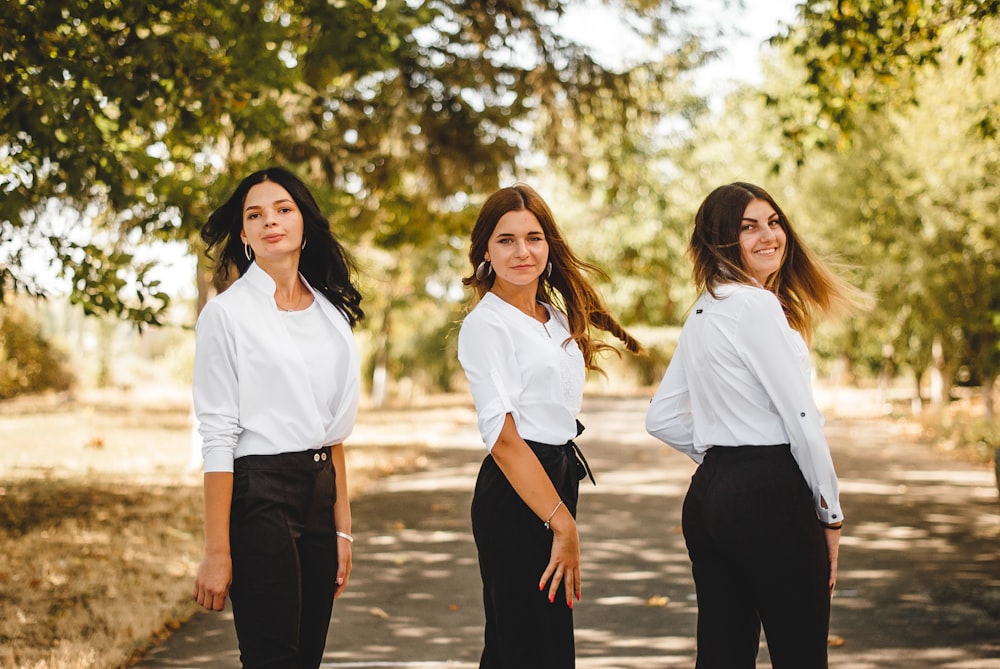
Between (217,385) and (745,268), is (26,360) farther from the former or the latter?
(745,268)

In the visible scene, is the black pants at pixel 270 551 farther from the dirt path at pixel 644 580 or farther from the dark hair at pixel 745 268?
the dirt path at pixel 644 580

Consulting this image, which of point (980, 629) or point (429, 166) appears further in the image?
point (429, 166)

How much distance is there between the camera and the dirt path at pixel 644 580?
5.50m

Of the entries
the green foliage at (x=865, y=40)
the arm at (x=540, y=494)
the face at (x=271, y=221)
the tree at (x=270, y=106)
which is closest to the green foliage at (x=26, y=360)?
the tree at (x=270, y=106)

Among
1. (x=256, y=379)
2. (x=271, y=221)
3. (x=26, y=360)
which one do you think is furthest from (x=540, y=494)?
(x=26, y=360)

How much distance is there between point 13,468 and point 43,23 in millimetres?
8021

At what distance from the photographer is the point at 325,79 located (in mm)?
8703

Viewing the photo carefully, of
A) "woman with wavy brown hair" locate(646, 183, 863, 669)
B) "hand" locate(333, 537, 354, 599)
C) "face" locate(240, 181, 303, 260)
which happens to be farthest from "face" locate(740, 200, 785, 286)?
"hand" locate(333, 537, 354, 599)

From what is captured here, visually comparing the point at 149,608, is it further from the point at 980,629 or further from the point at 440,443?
the point at 440,443

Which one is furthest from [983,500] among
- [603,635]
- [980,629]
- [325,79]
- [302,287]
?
[302,287]

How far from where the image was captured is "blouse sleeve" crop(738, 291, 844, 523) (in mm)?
3035

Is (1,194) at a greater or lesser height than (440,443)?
greater

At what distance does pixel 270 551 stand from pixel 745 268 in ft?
5.78

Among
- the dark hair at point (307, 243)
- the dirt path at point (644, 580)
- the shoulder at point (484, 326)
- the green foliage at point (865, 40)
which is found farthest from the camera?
the green foliage at point (865, 40)
